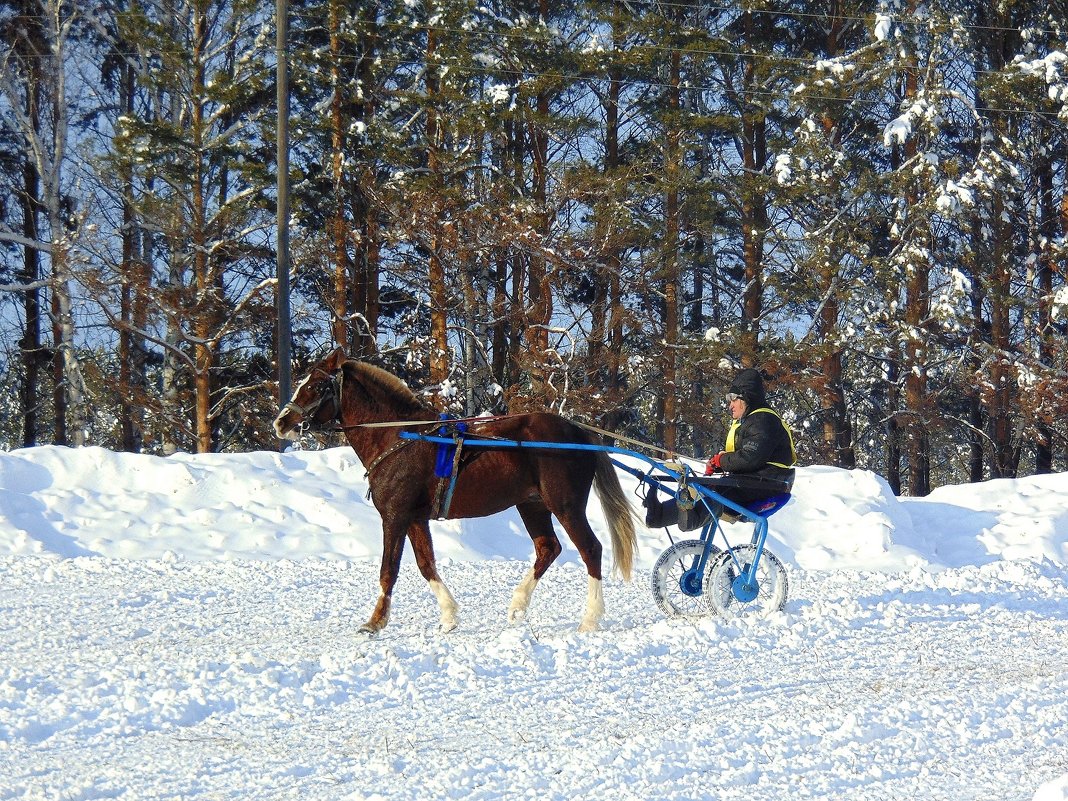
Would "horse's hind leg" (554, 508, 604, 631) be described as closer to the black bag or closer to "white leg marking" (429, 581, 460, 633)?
the black bag

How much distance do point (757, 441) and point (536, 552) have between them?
5.41ft

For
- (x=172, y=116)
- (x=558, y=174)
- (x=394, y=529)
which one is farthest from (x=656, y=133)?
(x=394, y=529)

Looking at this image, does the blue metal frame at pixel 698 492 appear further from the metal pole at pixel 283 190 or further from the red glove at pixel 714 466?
the metal pole at pixel 283 190

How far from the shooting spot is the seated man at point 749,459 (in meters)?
7.04

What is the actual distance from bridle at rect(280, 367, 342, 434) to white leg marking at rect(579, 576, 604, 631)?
204cm

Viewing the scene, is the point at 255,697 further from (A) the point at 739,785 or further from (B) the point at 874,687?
(B) the point at 874,687

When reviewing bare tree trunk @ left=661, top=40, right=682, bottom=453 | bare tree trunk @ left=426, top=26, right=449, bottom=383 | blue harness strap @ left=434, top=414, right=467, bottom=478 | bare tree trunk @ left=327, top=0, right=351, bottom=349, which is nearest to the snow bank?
blue harness strap @ left=434, top=414, right=467, bottom=478

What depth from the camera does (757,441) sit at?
7.02m

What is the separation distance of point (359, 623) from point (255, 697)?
6.76ft

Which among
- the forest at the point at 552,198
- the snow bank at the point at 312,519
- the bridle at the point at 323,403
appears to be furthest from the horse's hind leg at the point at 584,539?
the forest at the point at 552,198

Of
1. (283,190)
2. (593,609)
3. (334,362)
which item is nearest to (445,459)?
(334,362)

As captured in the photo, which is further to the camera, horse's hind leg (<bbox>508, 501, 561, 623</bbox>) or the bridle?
the bridle

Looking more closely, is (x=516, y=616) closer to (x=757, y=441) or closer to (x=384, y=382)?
(x=384, y=382)

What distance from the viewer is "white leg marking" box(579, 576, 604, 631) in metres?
6.86
